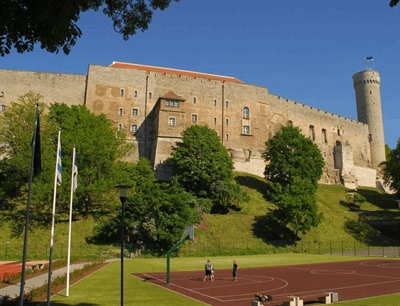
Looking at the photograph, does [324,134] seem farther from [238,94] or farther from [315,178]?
[315,178]

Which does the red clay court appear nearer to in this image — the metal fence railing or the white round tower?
the metal fence railing

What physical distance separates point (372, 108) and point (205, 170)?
69463 millimetres

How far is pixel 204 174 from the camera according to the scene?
2110 inches

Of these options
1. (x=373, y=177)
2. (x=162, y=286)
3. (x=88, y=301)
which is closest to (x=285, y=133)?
(x=373, y=177)

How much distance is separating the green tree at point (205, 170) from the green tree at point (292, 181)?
249 inches

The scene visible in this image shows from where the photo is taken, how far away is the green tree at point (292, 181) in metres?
47.2

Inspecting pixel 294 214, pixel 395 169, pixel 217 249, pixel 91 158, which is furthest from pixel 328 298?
pixel 395 169

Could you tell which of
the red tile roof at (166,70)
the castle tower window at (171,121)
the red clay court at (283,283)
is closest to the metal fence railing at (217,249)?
the red clay court at (283,283)

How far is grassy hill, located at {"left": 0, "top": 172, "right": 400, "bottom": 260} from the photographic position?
38594mm

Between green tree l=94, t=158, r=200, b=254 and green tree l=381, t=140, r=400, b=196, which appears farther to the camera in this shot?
green tree l=381, t=140, r=400, b=196

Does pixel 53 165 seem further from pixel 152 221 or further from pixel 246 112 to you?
pixel 246 112

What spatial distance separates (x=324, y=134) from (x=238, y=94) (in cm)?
2679

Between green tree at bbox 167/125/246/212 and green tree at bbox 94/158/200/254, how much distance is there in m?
11.3

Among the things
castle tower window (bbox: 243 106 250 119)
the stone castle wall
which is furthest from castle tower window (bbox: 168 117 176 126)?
castle tower window (bbox: 243 106 250 119)
